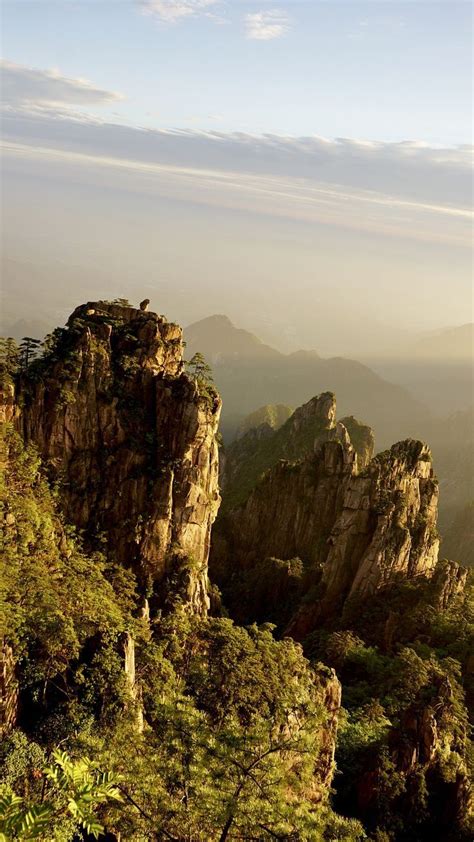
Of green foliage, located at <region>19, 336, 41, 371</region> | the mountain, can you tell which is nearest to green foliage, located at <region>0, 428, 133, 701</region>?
the mountain

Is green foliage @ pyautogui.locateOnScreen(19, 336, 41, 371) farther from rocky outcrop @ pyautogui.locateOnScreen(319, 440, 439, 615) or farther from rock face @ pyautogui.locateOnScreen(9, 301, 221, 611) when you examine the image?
rocky outcrop @ pyautogui.locateOnScreen(319, 440, 439, 615)

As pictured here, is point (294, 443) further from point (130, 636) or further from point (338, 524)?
point (130, 636)

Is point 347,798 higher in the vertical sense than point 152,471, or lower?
lower

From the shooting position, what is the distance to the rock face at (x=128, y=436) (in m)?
53.5

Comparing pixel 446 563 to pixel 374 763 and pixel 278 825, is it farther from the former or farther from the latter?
pixel 278 825

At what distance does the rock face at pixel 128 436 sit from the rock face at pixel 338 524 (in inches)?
1064

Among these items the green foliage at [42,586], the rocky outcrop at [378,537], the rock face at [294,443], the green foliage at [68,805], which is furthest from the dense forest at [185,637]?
the rock face at [294,443]

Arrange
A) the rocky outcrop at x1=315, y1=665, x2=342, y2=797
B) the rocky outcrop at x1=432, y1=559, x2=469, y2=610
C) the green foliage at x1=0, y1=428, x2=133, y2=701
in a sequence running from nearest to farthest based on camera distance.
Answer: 1. the green foliage at x1=0, y1=428, x2=133, y2=701
2. the rocky outcrop at x1=315, y1=665, x2=342, y2=797
3. the rocky outcrop at x1=432, y1=559, x2=469, y2=610

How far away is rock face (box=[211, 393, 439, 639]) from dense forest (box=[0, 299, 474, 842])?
0.35 metres

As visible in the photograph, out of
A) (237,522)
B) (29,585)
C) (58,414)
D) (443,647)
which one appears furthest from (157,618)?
(237,522)

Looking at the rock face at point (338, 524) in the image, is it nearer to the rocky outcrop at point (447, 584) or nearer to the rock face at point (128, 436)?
the rocky outcrop at point (447, 584)

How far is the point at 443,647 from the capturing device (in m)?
68.7

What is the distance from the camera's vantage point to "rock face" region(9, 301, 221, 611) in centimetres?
5350

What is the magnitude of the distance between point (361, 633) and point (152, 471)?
35.0 metres
